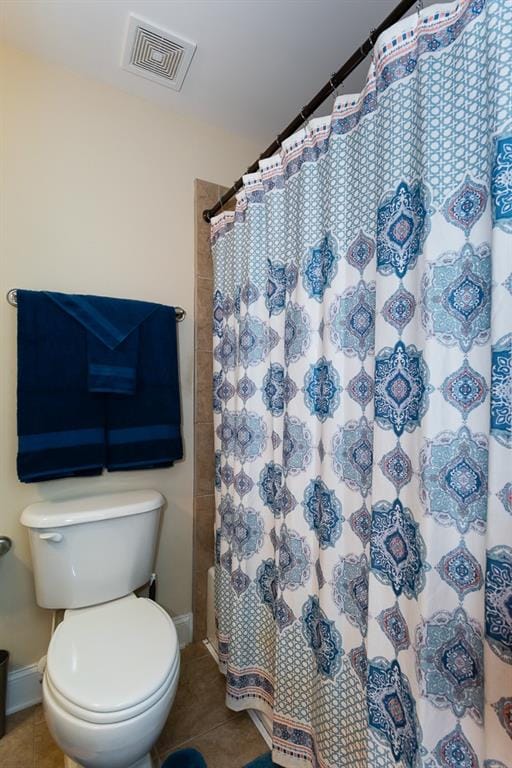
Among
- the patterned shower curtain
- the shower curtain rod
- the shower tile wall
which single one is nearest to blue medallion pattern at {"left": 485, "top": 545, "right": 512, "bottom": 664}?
the patterned shower curtain

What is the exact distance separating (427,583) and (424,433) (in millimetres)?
281

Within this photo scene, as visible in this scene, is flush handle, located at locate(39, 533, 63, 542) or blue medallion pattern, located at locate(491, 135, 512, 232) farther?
flush handle, located at locate(39, 533, 63, 542)

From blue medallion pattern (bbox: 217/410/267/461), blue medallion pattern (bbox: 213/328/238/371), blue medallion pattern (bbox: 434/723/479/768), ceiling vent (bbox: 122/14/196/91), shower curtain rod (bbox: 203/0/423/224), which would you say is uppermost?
ceiling vent (bbox: 122/14/196/91)

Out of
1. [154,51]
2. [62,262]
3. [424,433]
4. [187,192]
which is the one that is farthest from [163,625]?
[154,51]

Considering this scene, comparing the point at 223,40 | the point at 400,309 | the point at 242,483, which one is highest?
the point at 223,40

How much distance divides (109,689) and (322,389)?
0.96m

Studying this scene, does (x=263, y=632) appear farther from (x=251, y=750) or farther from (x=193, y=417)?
(x=193, y=417)

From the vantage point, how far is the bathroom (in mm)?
619

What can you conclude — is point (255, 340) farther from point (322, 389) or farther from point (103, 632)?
point (103, 632)

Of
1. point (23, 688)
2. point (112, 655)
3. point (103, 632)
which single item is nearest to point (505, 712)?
point (112, 655)

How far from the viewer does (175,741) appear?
3.94 ft

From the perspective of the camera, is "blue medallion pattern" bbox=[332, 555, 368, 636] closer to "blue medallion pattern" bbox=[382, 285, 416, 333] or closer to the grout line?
"blue medallion pattern" bbox=[382, 285, 416, 333]

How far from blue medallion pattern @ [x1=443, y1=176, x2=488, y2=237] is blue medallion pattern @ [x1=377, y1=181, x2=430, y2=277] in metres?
0.06

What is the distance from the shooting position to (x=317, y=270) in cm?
95
